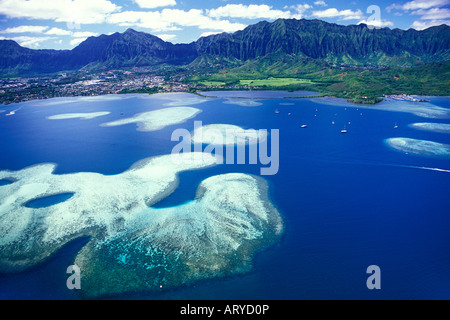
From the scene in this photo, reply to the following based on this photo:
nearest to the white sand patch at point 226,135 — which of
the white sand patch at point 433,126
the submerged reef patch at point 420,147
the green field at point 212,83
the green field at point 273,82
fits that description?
the submerged reef patch at point 420,147

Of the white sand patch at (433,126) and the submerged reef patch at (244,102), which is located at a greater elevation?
the submerged reef patch at (244,102)

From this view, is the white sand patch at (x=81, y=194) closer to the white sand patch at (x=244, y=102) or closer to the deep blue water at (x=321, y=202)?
the deep blue water at (x=321, y=202)

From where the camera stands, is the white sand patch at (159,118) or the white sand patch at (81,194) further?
the white sand patch at (159,118)

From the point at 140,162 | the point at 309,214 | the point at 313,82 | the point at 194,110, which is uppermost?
the point at 313,82

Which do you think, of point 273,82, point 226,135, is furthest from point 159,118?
point 273,82

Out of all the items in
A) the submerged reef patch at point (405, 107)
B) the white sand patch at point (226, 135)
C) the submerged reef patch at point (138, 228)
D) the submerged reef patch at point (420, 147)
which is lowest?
the submerged reef patch at point (138, 228)
